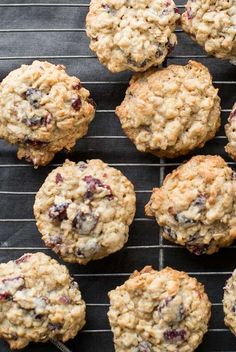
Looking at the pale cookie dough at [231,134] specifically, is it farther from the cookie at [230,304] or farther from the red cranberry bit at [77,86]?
the red cranberry bit at [77,86]

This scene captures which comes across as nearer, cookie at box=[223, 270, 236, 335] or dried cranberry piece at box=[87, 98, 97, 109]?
cookie at box=[223, 270, 236, 335]

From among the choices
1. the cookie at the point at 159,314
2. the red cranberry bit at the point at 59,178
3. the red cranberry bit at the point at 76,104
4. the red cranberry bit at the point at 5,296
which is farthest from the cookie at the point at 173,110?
the red cranberry bit at the point at 5,296

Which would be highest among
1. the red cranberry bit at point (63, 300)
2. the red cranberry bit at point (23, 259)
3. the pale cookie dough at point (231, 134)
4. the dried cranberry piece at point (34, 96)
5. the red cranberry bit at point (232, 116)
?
the dried cranberry piece at point (34, 96)

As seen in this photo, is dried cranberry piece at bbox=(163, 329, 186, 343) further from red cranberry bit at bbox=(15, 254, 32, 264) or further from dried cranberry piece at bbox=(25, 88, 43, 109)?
dried cranberry piece at bbox=(25, 88, 43, 109)

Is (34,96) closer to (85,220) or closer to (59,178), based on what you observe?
(59,178)

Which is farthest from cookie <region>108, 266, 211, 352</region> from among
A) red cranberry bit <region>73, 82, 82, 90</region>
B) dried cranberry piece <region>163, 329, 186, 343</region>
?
red cranberry bit <region>73, 82, 82, 90</region>

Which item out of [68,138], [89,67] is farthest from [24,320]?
[89,67]

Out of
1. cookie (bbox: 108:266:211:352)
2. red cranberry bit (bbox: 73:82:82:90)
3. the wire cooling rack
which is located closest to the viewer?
cookie (bbox: 108:266:211:352)
